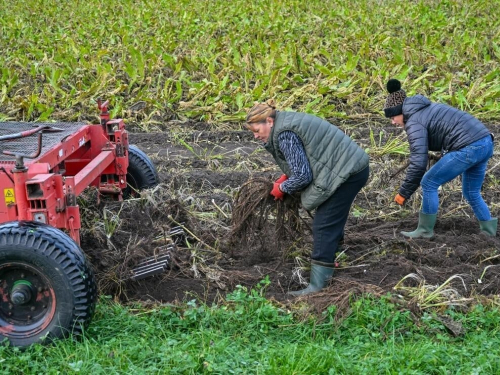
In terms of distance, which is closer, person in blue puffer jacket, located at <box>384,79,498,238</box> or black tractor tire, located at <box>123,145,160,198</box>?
person in blue puffer jacket, located at <box>384,79,498,238</box>

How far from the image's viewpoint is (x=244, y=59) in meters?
11.8

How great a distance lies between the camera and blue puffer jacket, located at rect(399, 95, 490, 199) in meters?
5.84

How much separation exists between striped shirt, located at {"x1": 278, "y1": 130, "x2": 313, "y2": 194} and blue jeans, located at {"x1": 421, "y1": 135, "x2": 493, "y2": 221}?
1.41 meters

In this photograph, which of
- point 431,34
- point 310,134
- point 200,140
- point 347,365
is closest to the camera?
point 347,365

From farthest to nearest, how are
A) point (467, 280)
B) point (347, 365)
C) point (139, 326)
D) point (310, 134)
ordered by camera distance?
1. point (467, 280)
2. point (310, 134)
3. point (139, 326)
4. point (347, 365)

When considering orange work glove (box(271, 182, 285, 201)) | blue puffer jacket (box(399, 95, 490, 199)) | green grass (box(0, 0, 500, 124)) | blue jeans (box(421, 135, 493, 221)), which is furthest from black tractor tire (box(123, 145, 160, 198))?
green grass (box(0, 0, 500, 124))

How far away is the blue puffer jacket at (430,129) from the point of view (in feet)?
19.2

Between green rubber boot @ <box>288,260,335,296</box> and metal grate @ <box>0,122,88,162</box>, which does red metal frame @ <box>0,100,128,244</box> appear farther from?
green rubber boot @ <box>288,260,335,296</box>

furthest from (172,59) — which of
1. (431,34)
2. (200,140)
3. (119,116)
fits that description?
(431,34)

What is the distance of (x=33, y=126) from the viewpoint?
6199 millimetres

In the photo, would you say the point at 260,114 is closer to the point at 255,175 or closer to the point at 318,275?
the point at 318,275

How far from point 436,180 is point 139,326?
9.15ft

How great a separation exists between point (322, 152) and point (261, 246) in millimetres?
1171

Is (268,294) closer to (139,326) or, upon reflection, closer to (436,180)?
(139,326)
